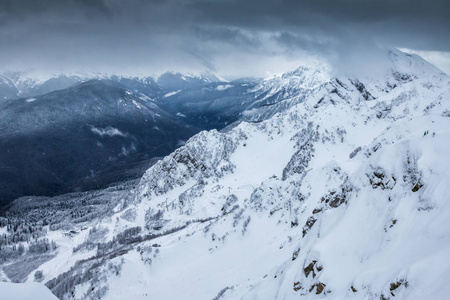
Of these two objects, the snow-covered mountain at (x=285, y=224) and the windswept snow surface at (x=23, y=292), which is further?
the snow-covered mountain at (x=285, y=224)

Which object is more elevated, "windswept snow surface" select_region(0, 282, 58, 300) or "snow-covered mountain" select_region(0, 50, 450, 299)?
"windswept snow surface" select_region(0, 282, 58, 300)

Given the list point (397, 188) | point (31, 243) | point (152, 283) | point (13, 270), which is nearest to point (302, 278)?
point (397, 188)

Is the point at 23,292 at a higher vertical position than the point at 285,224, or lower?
higher

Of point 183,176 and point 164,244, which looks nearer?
point 164,244

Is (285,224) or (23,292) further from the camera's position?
Answer: (285,224)

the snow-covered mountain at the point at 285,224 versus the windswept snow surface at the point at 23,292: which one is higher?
the windswept snow surface at the point at 23,292

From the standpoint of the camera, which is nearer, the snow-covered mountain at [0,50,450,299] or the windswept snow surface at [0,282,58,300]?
the windswept snow surface at [0,282,58,300]

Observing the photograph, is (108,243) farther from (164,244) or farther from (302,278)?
(302,278)

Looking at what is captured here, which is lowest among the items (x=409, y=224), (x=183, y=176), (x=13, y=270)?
(x=13, y=270)
